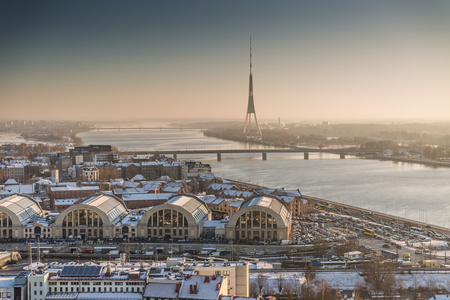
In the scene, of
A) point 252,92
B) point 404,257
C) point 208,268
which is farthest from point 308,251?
point 252,92

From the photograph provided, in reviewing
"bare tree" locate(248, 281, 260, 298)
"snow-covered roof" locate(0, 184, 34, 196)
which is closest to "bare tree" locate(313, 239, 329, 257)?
"bare tree" locate(248, 281, 260, 298)

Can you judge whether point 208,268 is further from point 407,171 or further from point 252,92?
point 252,92

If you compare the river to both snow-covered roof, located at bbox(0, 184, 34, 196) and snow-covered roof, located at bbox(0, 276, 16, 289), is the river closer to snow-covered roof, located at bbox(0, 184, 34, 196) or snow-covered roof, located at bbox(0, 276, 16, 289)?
snow-covered roof, located at bbox(0, 184, 34, 196)

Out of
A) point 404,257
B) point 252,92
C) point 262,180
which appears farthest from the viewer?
point 252,92

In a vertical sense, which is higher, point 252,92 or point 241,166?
point 252,92

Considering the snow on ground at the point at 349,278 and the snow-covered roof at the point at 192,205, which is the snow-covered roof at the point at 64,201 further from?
the snow on ground at the point at 349,278

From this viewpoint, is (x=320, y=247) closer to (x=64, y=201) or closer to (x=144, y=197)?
(x=144, y=197)
